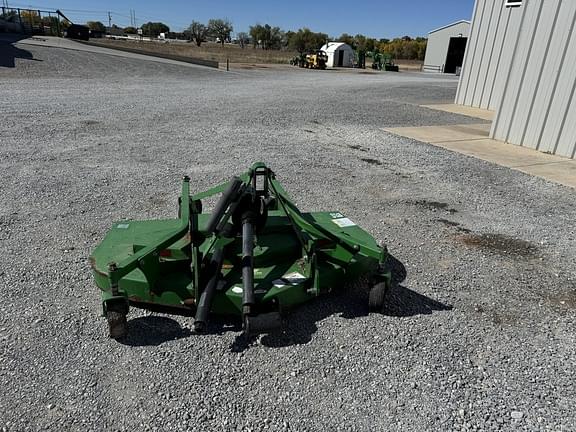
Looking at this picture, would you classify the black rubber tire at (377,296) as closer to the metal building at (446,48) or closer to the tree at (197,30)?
the metal building at (446,48)

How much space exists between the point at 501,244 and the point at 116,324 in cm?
321

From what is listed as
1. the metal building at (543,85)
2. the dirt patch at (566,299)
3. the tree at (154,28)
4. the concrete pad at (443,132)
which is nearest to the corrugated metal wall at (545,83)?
the metal building at (543,85)

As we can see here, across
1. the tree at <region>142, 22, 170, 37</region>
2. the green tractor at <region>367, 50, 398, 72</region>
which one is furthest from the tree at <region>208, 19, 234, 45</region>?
the green tractor at <region>367, 50, 398, 72</region>

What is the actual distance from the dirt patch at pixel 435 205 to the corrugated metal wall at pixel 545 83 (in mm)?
3717

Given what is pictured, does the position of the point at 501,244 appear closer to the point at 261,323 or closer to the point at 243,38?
the point at 261,323

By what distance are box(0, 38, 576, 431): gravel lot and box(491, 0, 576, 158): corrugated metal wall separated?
168 centimetres

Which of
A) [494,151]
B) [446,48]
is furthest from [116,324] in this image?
[446,48]

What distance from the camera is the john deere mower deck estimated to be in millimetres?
2361

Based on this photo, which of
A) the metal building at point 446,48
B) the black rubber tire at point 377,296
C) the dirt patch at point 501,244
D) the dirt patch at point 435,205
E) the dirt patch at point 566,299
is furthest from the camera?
the metal building at point 446,48

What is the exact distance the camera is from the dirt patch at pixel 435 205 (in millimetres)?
4625

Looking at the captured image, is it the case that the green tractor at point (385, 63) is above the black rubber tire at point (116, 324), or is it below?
above

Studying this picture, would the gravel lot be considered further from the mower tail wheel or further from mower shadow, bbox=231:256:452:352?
the mower tail wheel

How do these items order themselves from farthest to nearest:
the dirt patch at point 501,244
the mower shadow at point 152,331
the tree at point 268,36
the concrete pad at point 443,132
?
the tree at point 268,36
the concrete pad at point 443,132
the dirt patch at point 501,244
the mower shadow at point 152,331

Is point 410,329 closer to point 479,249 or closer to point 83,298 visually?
point 479,249
